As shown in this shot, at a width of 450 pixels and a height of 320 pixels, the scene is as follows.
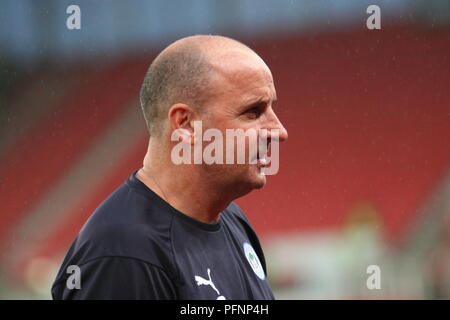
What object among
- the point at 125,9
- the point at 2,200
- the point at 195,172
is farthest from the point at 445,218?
the point at 195,172

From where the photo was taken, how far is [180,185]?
149cm

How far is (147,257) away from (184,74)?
0.37 metres

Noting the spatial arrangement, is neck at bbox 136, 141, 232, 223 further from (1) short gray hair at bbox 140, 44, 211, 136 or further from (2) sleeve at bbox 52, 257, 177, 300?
(2) sleeve at bbox 52, 257, 177, 300

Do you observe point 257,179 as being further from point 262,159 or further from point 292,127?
point 292,127

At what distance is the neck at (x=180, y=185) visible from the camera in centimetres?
149

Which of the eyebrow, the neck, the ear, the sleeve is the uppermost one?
the eyebrow

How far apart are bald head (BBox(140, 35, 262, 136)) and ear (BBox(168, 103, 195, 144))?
13 millimetres

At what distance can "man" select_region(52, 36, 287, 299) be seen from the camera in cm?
137

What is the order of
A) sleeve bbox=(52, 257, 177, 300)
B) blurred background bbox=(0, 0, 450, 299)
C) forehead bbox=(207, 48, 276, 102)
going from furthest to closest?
1. blurred background bbox=(0, 0, 450, 299)
2. forehead bbox=(207, 48, 276, 102)
3. sleeve bbox=(52, 257, 177, 300)

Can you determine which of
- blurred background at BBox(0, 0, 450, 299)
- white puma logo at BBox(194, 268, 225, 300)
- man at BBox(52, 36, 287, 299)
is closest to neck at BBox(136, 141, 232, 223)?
man at BBox(52, 36, 287, 299)

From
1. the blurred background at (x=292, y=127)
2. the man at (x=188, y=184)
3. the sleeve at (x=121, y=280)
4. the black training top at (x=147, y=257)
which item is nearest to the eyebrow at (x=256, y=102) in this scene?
the man at (x=188, y=184)

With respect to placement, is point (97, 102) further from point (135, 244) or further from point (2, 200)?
point (135, 244)

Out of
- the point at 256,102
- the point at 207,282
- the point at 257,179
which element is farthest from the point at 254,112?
the point at 207,282

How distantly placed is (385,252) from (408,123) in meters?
0.86
